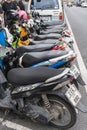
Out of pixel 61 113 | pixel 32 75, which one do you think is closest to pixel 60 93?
pixel 61 113

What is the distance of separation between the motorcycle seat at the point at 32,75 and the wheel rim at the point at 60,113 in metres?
0.38

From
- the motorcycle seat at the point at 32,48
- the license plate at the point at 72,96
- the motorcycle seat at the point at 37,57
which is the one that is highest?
the motorcycle seat at the point at 37,57

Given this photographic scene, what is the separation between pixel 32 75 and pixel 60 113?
0.69 m

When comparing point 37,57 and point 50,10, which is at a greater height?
point 37,57

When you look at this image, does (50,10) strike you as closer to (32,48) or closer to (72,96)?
(32,48)

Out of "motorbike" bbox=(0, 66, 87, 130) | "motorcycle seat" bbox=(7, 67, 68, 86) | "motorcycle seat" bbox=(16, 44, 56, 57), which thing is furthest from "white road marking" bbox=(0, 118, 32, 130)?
"motorcycle seat" bbox=(16, 44, 56, 57)

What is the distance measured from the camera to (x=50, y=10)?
1220 cm

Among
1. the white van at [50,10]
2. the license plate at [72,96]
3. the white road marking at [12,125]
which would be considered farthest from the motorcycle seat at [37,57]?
the white van at [50,10]

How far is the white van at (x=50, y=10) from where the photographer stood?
39.7ft

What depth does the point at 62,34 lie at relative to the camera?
662 cm

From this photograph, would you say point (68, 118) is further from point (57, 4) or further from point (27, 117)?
point (57, 4)

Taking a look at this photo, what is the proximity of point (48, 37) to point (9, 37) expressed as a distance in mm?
1607

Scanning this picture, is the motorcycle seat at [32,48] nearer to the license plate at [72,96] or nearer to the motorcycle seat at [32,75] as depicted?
the motorcycle seat at [32,75]

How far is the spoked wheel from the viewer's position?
4031 millimetres
